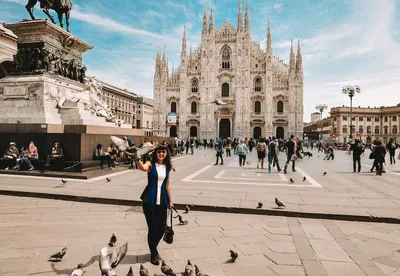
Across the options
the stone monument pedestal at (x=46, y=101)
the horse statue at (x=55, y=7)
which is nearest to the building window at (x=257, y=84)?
the horse statue at (x=55, y=7)

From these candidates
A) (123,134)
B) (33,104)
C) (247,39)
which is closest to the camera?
(33,104)

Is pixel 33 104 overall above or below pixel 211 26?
below

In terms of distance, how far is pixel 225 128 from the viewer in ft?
149

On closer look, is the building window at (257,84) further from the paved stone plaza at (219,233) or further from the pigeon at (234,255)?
the pigeon at (234,255)

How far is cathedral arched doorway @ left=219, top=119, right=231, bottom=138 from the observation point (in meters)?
45.2

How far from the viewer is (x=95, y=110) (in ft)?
35.6

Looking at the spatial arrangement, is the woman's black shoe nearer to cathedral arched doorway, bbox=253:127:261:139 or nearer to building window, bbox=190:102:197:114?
cathedral arched doorway, bbox=253:127:261:139

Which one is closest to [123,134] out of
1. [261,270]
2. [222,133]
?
[261,270]

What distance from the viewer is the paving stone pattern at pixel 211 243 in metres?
2.73

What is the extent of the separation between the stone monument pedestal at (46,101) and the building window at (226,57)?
36152 millimetres

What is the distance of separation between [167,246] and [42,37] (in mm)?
9373

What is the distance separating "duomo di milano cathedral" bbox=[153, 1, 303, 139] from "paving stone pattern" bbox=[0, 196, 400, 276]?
37642mm

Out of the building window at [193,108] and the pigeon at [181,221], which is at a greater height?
the building window at [193,108]

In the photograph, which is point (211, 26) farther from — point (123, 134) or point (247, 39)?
point (123, 134)
